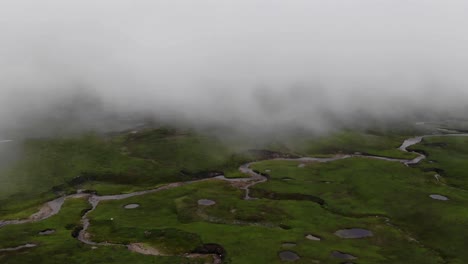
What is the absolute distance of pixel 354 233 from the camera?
9750cm

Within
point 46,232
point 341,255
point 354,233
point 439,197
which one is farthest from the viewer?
point 439,197

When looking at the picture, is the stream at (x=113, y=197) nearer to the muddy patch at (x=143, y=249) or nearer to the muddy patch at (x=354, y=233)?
the muddy patch at (x=143, y=249)

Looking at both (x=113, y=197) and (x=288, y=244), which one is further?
(x=113, y=197)

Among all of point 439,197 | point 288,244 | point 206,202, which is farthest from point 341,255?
point 439,197

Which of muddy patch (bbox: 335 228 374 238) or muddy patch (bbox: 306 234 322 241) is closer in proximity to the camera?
muddy patch (bbox: 306 234 322 241)

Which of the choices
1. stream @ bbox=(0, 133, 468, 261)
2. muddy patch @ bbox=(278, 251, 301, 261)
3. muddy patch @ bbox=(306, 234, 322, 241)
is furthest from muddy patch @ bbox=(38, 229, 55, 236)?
muddy patch @ bbox=(306, 234, 322, 241)

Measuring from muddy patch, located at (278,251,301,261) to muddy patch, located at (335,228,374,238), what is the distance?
16059mm

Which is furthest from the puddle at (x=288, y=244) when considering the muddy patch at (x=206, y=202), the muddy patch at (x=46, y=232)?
the muddy patch at (x=46, y=232)

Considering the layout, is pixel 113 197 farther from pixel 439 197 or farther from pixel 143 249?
pixel 439 197

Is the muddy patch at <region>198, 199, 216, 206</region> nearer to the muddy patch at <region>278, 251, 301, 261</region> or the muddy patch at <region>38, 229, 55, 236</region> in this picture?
the muddy patch at <region>38, 229, 55, 236</region>

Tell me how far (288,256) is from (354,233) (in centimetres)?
2126

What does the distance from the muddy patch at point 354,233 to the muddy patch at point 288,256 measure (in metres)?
16.1

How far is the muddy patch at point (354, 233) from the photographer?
315ft

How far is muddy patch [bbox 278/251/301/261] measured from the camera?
82500 mm
